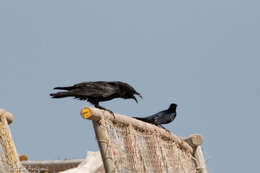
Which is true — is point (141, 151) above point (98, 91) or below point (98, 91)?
below

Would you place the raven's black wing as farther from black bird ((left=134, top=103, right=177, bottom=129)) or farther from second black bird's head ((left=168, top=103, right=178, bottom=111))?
second black bird's head ((left=168, top=103, right=178, bottom=111))

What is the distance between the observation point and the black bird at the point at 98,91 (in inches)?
300

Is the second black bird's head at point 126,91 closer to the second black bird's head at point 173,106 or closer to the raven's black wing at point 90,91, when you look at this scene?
the raven's black wing at point 90,91

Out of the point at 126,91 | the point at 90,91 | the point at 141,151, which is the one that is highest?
the point at 90,91

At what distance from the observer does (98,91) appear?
7852 millimetres

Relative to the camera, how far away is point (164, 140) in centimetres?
904

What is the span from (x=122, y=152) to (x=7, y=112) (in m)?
2.21

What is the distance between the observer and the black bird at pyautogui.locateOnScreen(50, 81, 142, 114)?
7613mm

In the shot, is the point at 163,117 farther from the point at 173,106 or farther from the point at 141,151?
the point at 141,151

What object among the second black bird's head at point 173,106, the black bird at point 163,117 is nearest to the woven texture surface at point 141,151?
the black bird at point 163,117

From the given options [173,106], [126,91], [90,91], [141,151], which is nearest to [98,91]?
[90,91]

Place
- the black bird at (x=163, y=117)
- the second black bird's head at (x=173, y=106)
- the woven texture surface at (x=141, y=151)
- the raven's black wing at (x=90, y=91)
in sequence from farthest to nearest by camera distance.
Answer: the second black bird's head at (x=173, y=106)
the black bird at (x=163, y=117)
the raven's black wing at (x=90, y=91)
the woven texture surface at (x=141, y=151)

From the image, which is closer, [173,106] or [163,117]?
[163,117]

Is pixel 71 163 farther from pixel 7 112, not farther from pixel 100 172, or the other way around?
pixel 7 112
